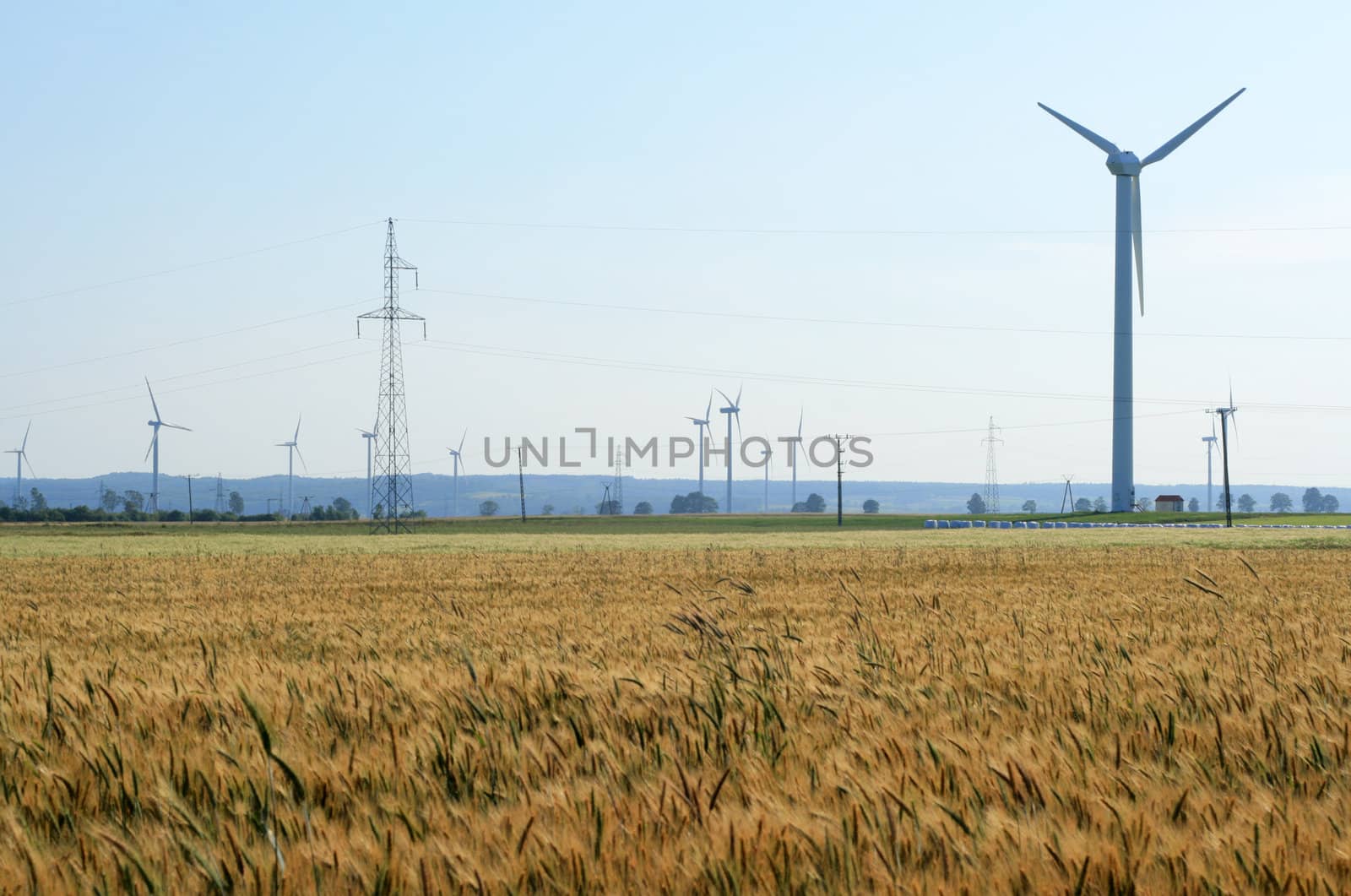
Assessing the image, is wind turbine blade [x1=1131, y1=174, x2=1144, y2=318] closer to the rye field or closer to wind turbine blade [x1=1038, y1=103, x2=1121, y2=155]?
wind turbine blade [x1=1038, y1=103, x2=1121, y2=155]

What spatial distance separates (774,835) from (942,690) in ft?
13.9

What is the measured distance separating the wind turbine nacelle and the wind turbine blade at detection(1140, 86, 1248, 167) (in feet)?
3.94

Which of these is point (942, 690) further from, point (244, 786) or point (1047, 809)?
point (244, 786)

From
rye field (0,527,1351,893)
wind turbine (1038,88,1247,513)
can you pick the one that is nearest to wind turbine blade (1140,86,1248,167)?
wind turbine (1038,88,1247,513)

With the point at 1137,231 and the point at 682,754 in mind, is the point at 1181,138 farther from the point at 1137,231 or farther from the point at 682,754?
the point at 682,754

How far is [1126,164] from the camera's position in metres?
126

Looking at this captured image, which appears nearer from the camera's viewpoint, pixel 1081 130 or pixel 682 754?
pixel 682 754

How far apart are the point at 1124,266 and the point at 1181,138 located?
1449 cm

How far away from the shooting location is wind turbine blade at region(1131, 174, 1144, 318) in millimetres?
122188

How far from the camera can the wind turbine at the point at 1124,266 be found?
12162cm

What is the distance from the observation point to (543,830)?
13.8ft

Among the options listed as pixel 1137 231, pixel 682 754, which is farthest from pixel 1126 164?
pixel 682 754

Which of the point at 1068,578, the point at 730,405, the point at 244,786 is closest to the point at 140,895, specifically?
the point at 244,786

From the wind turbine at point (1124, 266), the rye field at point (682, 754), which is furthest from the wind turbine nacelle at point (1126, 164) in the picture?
the rye field at point (682, 754)
